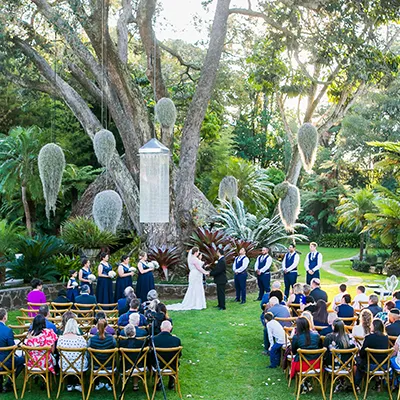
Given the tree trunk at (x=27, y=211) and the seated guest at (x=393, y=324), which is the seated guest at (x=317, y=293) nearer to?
the seated guest at (x=393, y=324)

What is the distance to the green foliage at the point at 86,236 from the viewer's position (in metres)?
16.0

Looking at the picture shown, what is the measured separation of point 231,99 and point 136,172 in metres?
12.8

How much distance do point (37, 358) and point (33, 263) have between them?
683cm

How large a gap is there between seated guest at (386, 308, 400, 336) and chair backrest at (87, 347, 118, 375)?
12.1 ft

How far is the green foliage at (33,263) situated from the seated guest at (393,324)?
842cm

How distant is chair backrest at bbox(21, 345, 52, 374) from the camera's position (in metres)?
7.55

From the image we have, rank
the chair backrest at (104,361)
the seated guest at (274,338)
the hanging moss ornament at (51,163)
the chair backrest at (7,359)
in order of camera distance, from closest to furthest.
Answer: the chair backrest at (104,361), the chair backrest at (7,359), the seated guest at (274,338), the hanging moss ornament at (51,163)

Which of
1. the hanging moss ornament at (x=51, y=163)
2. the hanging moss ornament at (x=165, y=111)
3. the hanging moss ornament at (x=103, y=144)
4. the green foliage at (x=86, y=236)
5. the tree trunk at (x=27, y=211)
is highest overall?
the hanging moss ornament at (x=165, y=111)

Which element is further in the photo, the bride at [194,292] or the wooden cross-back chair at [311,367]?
the bride at [194,292]

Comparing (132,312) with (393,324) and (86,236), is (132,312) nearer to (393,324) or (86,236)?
(393,324)

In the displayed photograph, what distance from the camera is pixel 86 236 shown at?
52.5ft

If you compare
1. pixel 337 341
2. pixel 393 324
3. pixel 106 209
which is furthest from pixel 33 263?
pixel 393 324

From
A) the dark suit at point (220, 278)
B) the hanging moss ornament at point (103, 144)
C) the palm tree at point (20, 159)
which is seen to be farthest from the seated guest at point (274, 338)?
the palm tree at point (20, 159)

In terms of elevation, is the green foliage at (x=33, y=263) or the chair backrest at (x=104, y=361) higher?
the green foliage at (x=33, y=263)
